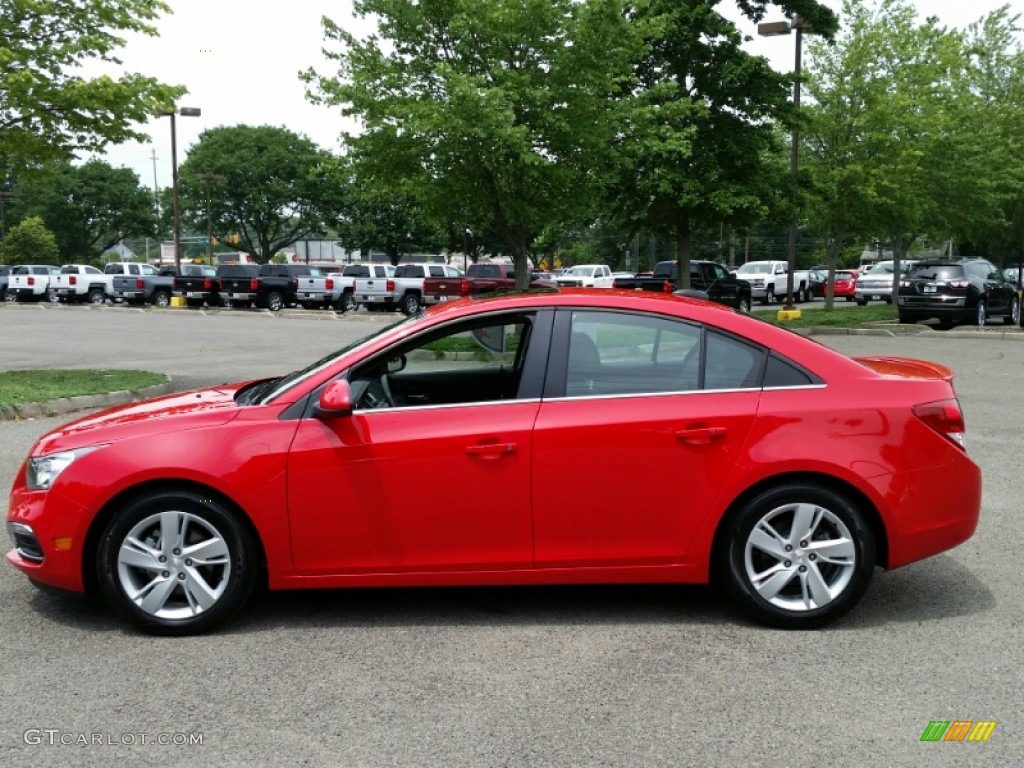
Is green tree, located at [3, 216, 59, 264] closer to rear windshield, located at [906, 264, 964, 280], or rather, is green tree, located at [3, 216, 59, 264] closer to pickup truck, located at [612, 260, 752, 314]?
pickup truck, located at [612, 260, 752, 314]

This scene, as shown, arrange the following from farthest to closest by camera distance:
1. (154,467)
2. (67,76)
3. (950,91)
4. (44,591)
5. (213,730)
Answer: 1. (950,91)
2. (67,76)
3. (44,591)
4. (154,467)
5. (213,730)

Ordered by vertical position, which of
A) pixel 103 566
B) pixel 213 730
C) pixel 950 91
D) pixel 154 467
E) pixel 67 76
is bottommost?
pixel 213 730

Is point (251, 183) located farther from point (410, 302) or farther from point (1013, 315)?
point (1013, 315)

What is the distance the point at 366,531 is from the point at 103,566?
117 centimetres

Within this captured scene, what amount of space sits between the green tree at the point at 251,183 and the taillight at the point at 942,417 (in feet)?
206

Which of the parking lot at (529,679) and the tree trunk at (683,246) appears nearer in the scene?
the parking lot at (529,679)

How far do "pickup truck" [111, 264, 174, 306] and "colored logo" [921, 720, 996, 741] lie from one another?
40.6 meters

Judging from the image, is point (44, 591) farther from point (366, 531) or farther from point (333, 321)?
point (333, 321)

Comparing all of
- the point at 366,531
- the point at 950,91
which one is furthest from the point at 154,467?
the point at 950,91

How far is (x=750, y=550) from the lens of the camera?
4.46 metres

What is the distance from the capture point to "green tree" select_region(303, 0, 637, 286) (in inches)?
656

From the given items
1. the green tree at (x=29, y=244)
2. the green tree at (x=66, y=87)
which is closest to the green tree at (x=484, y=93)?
the green tree at (x=66, y=87)

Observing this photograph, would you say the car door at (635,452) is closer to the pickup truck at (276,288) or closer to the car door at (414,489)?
the car door at (414,489)

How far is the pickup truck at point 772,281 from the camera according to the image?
137 ft
